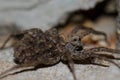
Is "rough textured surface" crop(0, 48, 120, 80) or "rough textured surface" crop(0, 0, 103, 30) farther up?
"rough textured surface" crop(0, 0, 103, 30)

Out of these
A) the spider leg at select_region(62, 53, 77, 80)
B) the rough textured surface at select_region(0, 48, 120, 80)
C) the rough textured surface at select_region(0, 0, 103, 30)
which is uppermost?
the rough textured surface at select_region(0, 0, 103, 30)

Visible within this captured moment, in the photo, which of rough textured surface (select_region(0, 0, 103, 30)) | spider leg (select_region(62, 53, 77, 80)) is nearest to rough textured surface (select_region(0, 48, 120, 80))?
spider leg (select_region(62, 53, 77, 80))

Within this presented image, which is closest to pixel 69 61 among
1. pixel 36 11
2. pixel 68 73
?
pixel 68 73

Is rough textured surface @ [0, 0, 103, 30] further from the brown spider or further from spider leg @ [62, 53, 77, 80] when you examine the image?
spider leg @ [62, 53, 77, 80]

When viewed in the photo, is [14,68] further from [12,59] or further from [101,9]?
[101,9]

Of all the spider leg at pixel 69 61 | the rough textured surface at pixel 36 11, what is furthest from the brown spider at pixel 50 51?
the rough textured surface at pixel 36 11

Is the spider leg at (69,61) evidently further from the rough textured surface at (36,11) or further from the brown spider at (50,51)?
the rough textured surface at (36,11)
